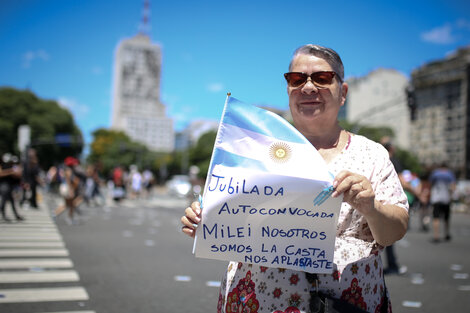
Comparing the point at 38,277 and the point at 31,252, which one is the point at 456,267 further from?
the point at 31,252

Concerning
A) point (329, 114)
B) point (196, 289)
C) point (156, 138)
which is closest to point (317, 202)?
point (329, 114)

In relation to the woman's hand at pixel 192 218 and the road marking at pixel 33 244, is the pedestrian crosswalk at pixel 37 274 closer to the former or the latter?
the road marking at pixel 33 244

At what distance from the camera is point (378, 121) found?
8788cm

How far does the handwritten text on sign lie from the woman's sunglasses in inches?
20.3

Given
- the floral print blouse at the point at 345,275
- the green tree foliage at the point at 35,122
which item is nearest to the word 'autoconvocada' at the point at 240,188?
the floral print blouse at the point at 345,275

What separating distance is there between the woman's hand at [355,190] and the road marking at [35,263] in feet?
19.4

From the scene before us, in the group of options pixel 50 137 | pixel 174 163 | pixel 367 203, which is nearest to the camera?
pixel 367 203

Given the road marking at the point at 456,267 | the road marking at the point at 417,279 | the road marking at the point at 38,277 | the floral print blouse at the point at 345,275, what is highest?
the floral print blouse at the point at 345,275

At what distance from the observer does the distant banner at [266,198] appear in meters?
1.64

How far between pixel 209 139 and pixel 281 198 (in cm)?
8395

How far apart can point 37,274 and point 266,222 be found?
5.21 m

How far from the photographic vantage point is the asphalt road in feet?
15.1

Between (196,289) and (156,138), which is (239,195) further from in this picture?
(156,138)

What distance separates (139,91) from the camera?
170 meters
